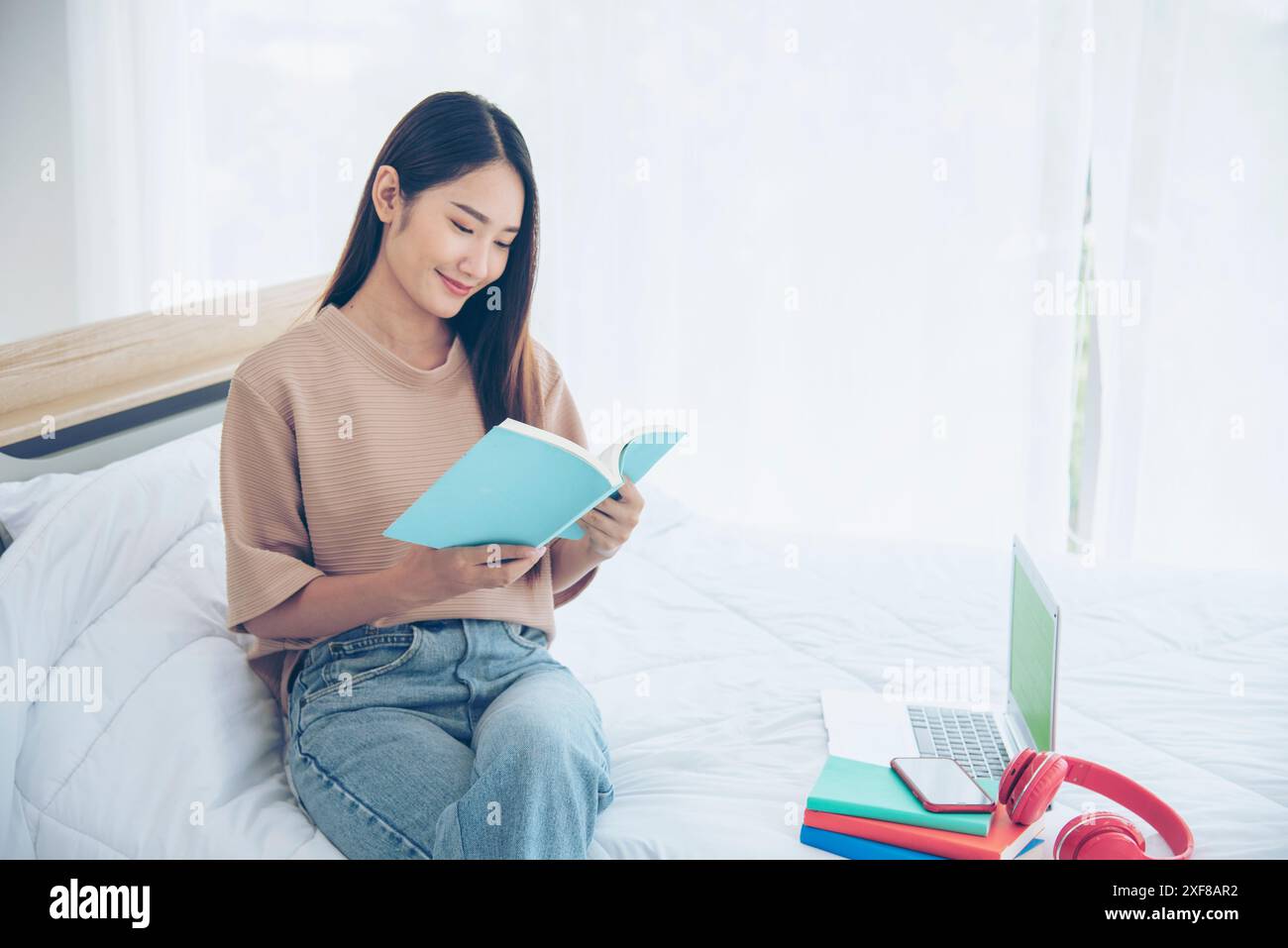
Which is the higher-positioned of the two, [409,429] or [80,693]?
[409,429]

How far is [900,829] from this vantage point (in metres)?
1.02

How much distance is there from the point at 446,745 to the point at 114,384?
2.63 ft

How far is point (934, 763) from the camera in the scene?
112 cm

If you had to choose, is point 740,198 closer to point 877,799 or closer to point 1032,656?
point 1032,656

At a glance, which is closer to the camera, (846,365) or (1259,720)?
(1259,720)

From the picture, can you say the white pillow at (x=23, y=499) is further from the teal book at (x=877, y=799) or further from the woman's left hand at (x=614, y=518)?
the teal book at (x=877, y=799)

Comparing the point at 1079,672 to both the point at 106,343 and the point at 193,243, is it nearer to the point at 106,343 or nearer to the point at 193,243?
the point at 106,343

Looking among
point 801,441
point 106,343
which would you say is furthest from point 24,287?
point 801,441

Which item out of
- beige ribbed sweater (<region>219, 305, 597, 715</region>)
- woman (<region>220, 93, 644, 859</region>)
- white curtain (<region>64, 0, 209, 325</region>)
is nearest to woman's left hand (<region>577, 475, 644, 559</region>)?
woman (<region>220, 93, 644, 859</region>)

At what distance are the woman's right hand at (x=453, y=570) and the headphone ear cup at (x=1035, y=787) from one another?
50 centimetres

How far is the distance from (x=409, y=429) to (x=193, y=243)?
151cm

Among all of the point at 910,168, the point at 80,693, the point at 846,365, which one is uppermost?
the point at 910,168

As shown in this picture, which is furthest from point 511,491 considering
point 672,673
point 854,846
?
point 672,673
